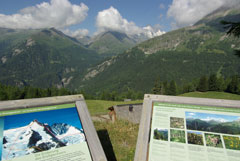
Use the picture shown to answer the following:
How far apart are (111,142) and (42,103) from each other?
531cm

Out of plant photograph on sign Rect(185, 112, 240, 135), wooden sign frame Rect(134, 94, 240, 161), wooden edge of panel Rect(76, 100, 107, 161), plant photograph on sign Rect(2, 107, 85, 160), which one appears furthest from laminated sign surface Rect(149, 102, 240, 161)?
plant photograph on sign Rect(2, 107, 85, 160)

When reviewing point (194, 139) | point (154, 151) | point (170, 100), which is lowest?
point (154, 151)

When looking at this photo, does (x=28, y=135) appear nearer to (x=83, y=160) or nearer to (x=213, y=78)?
(x=83, y=160)

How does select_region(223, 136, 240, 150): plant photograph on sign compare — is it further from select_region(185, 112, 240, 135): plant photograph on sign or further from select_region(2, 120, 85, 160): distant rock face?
select_region(2, 120, 85, 160): distant rock face

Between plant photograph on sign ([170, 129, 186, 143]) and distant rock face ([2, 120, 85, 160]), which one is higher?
plant photograph on sign ([170, 129, 186, 143])

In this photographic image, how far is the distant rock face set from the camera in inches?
158

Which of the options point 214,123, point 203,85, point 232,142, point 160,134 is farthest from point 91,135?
point 203,85

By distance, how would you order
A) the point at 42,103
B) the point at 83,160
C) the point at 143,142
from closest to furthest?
the point at 83,160 < the point at 143,142 < the point at 42,103

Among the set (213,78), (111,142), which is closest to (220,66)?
(213,78)

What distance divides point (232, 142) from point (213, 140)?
45 centimetres

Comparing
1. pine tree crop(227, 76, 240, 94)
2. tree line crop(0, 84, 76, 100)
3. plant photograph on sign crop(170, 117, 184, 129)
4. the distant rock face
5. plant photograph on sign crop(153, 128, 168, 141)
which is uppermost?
pine tree crop(227, 76, 240, 94)

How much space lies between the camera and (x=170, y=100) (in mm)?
5344

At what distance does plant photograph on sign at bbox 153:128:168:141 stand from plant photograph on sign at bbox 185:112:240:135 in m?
0.67

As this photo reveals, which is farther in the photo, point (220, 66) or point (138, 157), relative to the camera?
point (220, 66)
